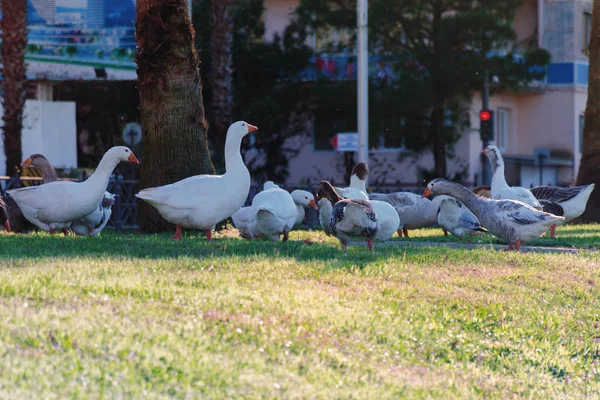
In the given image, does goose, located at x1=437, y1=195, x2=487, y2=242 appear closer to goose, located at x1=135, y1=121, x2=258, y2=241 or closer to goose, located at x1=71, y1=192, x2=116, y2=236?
goose, located at x1=135, y1=121, x2=258, y2=241

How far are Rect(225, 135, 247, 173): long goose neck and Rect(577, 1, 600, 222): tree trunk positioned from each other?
46.1 feet

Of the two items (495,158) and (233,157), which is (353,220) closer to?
(233,157)

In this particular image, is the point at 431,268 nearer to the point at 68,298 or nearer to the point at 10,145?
the point at 68,298

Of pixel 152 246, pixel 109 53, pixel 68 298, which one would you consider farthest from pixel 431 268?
pixel 109 53

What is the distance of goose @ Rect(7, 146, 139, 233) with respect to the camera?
1198cm

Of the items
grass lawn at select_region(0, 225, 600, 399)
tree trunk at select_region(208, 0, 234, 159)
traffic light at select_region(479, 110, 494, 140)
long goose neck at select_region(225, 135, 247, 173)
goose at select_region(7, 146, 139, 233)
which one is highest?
tree trunk at select_region(208, 0, 234, 159)

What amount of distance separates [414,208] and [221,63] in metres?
13.2

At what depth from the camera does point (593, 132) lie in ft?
79.6

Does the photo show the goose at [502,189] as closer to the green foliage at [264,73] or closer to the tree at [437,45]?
the tree at [437,45]

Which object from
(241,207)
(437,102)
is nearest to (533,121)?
(437,102)

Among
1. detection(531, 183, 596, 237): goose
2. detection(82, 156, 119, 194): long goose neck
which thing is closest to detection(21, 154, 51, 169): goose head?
detection(82, 156, 119, 194): long goose neck

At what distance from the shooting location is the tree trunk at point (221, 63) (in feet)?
91.7

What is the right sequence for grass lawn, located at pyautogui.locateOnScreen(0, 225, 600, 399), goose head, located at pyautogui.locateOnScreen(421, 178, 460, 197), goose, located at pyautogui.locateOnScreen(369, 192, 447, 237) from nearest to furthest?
grass lawn, located at pyautogui.locateOnScreen(0, 225, 600, 399)
goose head, located at pyautogui.locateOnScreen(421, 178, 460, 197)
goose, located at pyautogui.locateOnScreen(369, 192, 447, 237)

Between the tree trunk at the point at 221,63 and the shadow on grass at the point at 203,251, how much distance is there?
53.5 feet
